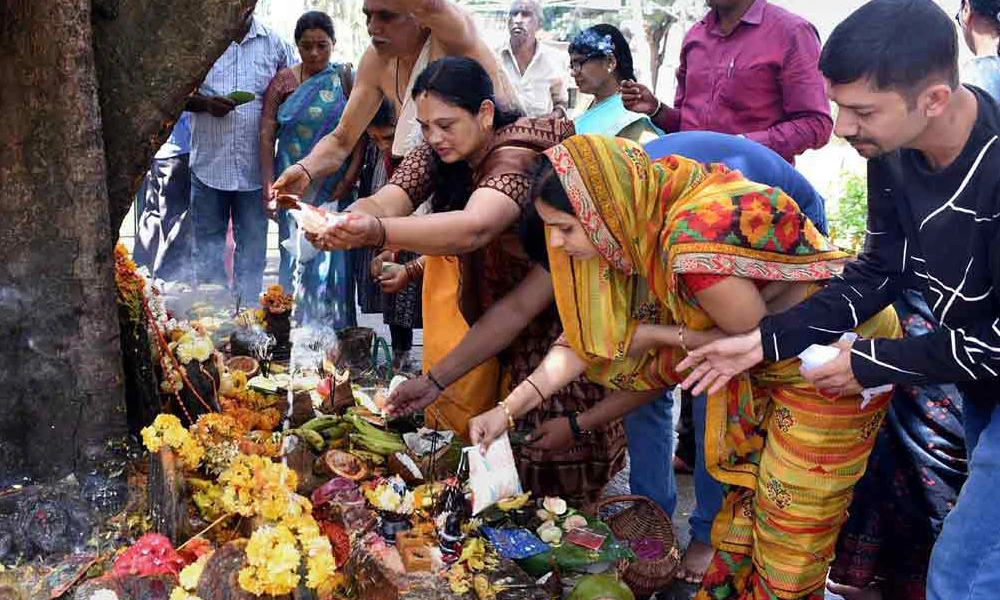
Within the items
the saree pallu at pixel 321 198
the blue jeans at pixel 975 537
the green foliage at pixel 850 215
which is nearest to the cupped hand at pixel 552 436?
the blue jeans at pixel 975 537

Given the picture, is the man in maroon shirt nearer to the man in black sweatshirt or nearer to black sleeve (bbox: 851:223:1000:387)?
the man in black sweatshirt

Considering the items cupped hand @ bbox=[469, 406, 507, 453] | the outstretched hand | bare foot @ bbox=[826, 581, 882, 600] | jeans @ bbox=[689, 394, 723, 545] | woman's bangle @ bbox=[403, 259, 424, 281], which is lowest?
bare foot @ bbox=[826, 581, 882, 600]

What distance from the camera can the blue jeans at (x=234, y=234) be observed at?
631cm

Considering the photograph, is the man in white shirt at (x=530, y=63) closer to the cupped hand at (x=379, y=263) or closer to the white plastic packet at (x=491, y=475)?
the cupped hand at (x=379, y=263)

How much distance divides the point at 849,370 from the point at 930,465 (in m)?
0.80

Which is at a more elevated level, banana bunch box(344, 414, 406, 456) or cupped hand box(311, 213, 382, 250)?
cupped hand box(311, 213, 382, 250)

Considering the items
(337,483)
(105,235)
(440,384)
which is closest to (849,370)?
(440,384)

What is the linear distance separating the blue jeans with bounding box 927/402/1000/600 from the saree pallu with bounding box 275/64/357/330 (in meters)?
4.41

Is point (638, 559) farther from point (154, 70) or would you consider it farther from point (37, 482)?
point (154, 70)

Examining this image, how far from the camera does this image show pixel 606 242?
2381 mm

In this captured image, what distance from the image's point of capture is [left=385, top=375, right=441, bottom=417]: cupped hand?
3131 mm

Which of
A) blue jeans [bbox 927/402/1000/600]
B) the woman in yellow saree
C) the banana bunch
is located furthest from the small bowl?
blue jeans [bbox 927/402/1000/600]

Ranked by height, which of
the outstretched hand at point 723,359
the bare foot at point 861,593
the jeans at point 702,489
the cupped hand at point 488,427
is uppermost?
the outstretched hand at point 723,359

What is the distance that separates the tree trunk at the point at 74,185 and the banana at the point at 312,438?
0.62 meters
